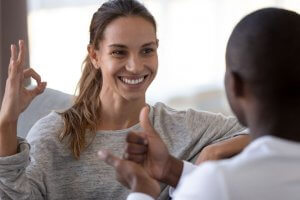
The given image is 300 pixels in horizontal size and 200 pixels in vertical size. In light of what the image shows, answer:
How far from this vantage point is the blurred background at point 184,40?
99.5 inches

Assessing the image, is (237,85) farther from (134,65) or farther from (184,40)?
(184,40)

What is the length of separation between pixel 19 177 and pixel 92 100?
0.38 meters

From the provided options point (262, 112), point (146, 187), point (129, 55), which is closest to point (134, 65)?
point (129, 55)

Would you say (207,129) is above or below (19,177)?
above

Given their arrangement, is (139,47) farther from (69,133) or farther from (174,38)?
(174,38)

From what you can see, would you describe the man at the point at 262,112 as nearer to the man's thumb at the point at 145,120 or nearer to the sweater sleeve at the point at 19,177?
the man's thumb at the point at 145,120

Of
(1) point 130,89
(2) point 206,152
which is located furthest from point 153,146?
(1) point 130,89

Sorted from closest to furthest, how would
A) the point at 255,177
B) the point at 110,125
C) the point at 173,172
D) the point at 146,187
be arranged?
the point at 255,177, the point at 146,187, the point at 173,172, the point at 110,125

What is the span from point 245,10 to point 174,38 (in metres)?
0.35

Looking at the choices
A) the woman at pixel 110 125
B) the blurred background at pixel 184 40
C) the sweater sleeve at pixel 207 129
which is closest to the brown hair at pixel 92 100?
the woman at pixel 110 125

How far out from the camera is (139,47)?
171 centimetres

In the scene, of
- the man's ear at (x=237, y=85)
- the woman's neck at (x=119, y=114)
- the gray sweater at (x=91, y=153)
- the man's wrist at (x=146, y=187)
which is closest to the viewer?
the man's ear at (x=237, y=85)

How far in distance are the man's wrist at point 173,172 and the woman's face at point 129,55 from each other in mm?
348

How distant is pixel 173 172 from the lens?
1.49 metres
